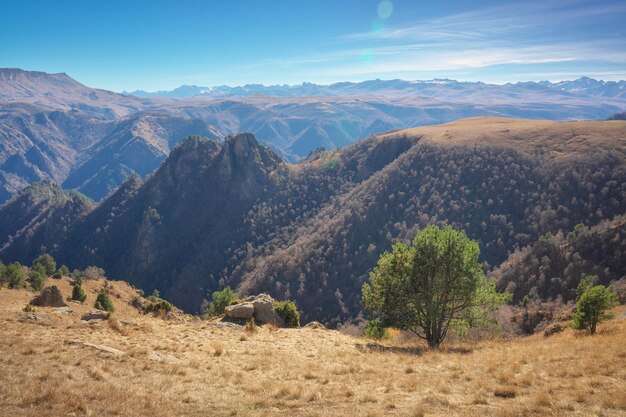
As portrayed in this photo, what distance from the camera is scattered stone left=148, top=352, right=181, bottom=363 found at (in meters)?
20.8

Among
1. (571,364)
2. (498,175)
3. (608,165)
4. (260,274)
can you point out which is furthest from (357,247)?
(571,364)

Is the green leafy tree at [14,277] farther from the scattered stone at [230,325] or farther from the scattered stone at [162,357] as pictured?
the scattered stone at [162,357]

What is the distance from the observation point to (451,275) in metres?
32.1

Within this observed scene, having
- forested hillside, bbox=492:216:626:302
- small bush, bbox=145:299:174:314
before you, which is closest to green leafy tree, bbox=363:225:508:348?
small bush, bbox=145:299:174:314

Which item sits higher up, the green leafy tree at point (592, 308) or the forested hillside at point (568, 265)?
the green leafy tree at point (592, 308)

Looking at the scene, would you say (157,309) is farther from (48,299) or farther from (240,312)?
(240,312)

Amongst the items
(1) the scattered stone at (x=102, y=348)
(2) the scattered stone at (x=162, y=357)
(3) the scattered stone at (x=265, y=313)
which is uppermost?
(1) the scattered stone at (x=102, y=348)

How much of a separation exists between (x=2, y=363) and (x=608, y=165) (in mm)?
193285

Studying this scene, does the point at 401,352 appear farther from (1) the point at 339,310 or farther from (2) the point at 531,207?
(2) the point at 531,207

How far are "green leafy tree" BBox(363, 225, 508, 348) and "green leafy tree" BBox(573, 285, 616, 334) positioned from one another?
233 inches

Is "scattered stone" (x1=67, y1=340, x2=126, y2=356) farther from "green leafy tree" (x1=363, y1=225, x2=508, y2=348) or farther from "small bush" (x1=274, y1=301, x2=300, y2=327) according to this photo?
"green leafy tree" (x1=363, y1=225, x2=508, y2=348)

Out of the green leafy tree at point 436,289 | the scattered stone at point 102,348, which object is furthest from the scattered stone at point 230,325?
the green leafy tree at point 436,289

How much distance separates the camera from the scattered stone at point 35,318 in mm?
27141

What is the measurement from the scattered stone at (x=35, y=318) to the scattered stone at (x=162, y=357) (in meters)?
11.5
